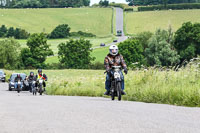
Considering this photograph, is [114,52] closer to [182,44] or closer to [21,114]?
[21,114]

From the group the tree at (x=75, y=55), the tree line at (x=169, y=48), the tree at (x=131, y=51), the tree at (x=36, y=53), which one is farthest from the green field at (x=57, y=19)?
the tree line at (x=169, y=48)

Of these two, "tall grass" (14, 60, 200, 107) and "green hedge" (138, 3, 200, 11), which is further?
"green hedge" (138, 3, 200, 11)

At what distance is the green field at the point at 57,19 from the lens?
6560 inches

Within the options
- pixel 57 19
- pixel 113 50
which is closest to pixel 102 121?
pixel 113 50

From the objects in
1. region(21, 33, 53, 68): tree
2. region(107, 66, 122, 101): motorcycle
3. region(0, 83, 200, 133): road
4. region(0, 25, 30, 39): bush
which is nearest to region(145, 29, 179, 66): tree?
region(21, 33, 53, 68): tree

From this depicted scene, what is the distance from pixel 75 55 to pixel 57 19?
6718 cm

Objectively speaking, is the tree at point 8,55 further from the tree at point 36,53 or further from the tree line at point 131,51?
the tree at point 36,53

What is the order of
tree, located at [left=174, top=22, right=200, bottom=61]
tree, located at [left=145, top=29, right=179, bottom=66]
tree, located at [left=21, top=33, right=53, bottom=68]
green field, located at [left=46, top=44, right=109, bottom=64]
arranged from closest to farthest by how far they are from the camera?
tree, located at [left=145, top=29, right=179, bottom=66], tree, located at [left=174, top=22, right=200, bottom=61], tree, located at [left=21, top=33, right=53, bottom=68], green field, located at [left=46, top=44, right=109, bottom=64]

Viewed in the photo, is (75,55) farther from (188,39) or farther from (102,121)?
(102,121)

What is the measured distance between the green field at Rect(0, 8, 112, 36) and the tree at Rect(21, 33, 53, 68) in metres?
41.8

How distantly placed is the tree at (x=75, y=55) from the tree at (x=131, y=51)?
9.14 meters

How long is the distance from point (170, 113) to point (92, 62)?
106259mm

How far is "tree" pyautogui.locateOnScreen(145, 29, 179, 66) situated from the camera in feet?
320

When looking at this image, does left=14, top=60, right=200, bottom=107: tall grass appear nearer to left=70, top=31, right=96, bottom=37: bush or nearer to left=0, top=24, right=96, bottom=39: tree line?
left=0, top=24, right=96, bottom=39: tree line
